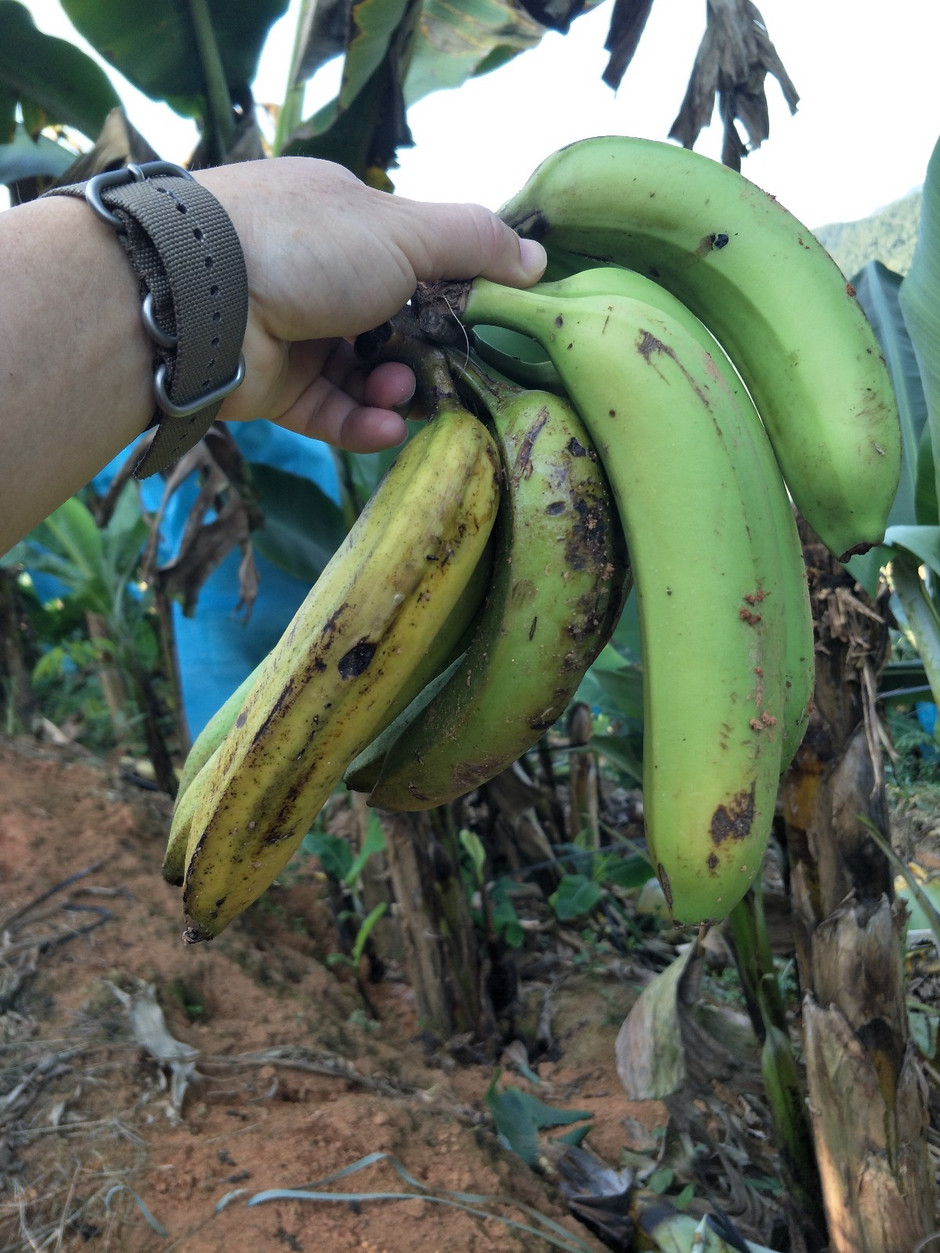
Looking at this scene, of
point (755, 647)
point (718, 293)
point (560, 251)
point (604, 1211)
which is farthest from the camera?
point (604, 1211)

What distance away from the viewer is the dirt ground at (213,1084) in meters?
1.23

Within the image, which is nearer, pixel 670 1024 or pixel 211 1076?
pixel 670 1024

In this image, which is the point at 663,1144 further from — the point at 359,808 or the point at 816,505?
the point at 816,505

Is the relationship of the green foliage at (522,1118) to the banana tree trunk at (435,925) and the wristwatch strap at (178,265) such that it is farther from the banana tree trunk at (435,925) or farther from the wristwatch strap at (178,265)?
the wristwatch strap at (178,265)

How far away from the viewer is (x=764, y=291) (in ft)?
2.26

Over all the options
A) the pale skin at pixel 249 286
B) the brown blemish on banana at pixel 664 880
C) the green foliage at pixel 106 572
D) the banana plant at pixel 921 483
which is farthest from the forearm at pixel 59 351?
the green foliage at pixel 106 572

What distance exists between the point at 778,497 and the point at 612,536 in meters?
0.14

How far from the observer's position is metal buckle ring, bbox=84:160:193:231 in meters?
0.67

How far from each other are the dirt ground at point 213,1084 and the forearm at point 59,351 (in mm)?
1064

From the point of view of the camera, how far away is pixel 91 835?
7.88 ft

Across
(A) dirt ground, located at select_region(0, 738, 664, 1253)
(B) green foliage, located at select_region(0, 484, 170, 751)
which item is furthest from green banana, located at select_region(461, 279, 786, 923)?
(B) green foliage, located at select_region(0, 484, 170, 751)

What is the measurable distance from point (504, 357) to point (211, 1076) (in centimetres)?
147

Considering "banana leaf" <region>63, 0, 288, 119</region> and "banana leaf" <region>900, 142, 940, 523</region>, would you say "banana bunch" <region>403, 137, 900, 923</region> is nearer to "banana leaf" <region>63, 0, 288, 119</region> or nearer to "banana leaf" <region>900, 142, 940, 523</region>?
"banana leaf" <region>900, 142, 940, 523</region>

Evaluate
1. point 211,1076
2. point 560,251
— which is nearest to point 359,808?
point 211,1076
